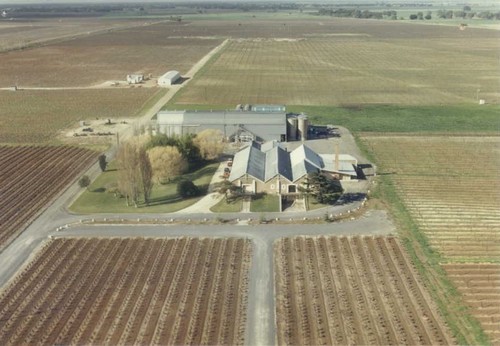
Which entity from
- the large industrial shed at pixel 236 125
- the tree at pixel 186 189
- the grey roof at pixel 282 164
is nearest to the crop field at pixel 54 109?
the large industrial shed at pixel 236 125

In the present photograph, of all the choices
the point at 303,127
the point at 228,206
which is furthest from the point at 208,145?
the point at 303,127

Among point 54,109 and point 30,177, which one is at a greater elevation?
point 54,109

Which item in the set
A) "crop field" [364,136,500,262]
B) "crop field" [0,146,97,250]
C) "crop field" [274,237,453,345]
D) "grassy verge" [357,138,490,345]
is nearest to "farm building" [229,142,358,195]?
"grassy verge" [357,138,490,345]

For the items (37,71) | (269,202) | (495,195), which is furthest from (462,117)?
(37,71)

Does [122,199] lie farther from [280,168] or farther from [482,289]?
[482,289]

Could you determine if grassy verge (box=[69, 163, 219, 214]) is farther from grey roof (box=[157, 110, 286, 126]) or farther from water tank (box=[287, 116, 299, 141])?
water tank (box=[287, 116, 299, 141])

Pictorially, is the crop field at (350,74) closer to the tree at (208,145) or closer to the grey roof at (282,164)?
the tree at (208,145)
